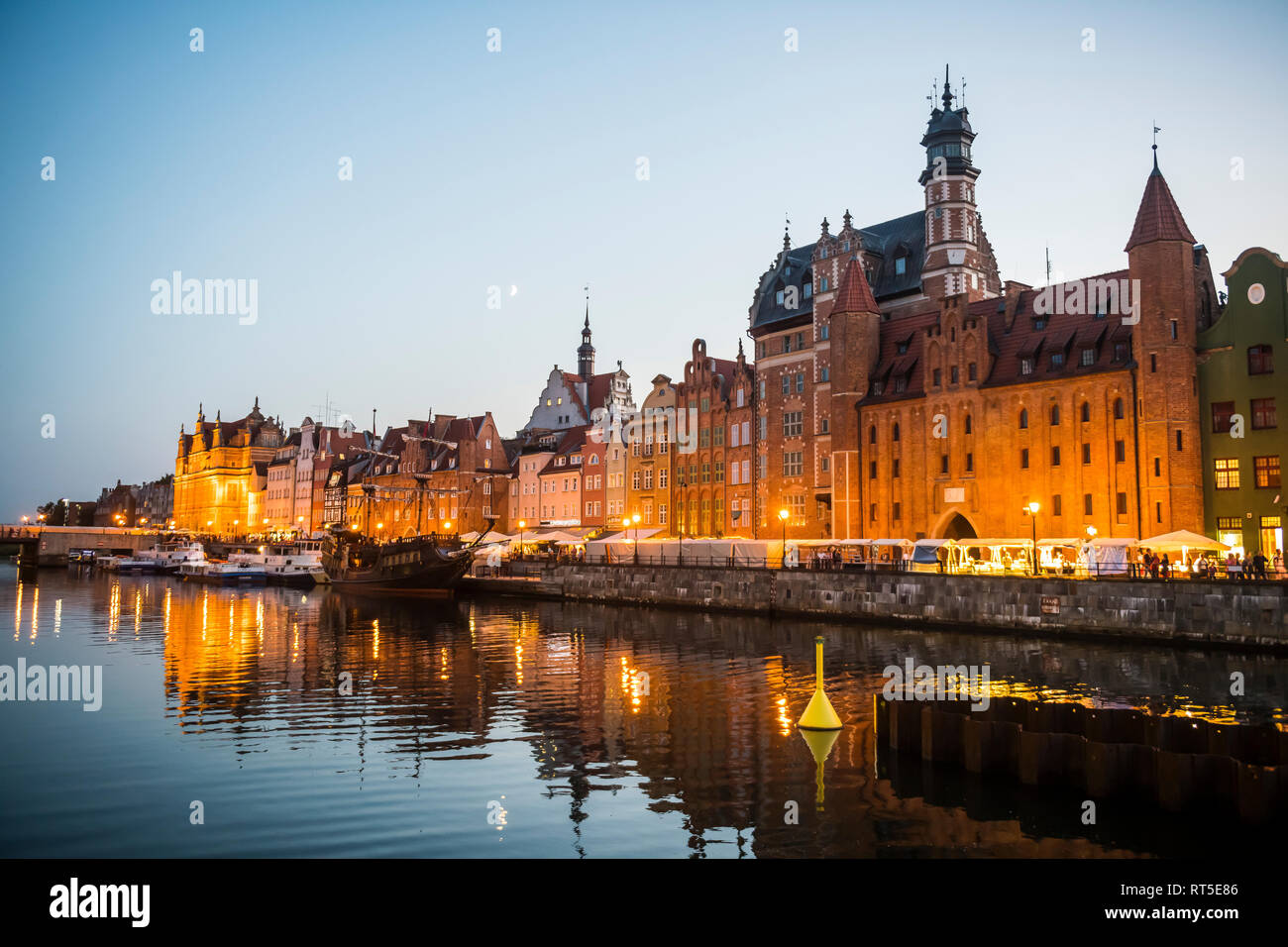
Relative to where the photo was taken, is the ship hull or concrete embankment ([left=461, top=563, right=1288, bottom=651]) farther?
the ship hull

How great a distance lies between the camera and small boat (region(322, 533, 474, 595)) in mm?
80125

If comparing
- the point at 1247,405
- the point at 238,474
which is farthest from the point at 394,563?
the point at 238,474

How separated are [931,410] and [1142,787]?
50029 mm

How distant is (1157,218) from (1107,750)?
4522cm

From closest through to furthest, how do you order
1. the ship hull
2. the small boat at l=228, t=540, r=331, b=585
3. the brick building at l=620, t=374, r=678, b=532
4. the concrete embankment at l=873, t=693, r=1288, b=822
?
the concrete embankment at l=873, t=693, r=1288, b=822
the ship hull
the brick building at l=620, t=374, r=678, b=532
the small boat at l=228, t=540, r=331, b=585

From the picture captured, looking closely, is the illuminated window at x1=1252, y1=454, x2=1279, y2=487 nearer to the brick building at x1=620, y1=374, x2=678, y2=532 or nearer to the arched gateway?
the arched gateway

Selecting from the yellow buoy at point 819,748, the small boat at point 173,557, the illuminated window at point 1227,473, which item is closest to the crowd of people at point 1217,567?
the illuminated window at point 1227,473

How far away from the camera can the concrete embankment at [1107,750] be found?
50.4ft

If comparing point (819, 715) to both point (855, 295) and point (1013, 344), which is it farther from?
point (855, 295)

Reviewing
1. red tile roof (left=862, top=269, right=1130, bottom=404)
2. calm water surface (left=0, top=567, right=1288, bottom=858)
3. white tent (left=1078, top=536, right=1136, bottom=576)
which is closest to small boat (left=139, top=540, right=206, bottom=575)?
calm water surface (left=0, top=567, right=1288, bottom=858)

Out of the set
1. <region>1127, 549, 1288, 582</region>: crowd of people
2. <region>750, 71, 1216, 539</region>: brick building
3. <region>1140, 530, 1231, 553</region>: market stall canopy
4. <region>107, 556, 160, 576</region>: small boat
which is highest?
<region>750, 71, 1216, 539</region>: brick building

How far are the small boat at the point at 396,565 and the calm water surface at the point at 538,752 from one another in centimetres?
3389

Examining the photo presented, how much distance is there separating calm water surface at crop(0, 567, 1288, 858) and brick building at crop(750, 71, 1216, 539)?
17.1m
